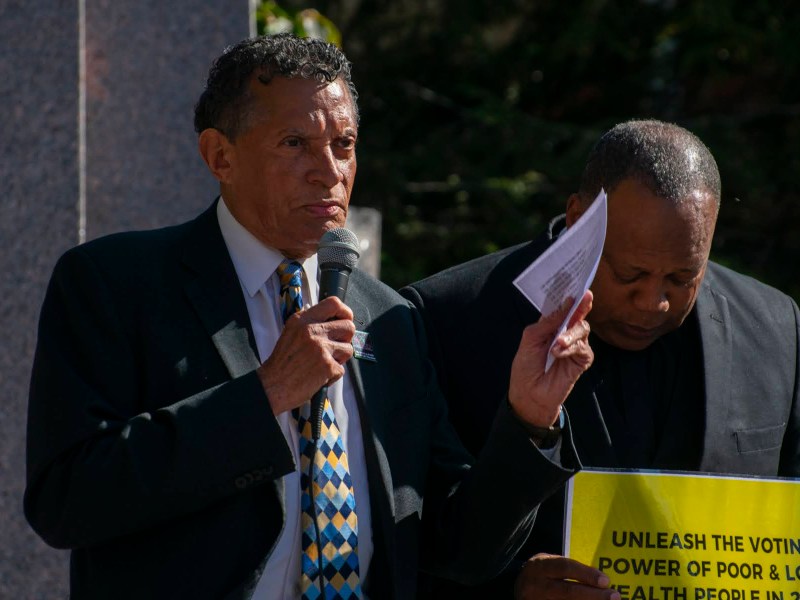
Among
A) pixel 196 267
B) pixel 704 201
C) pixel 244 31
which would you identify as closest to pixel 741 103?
pixel 244 31

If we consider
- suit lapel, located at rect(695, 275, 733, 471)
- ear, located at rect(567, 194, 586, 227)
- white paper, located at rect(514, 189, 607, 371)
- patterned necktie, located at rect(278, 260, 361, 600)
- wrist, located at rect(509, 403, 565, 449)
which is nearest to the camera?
white paper, located at rect(514, 189, 607, 371)

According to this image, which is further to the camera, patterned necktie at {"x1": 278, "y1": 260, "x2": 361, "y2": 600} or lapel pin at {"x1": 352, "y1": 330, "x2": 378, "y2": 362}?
lapel pin at {"x1": 352, "y1": 330, "x2": 378, "y2": 362}

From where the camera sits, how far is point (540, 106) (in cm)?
905

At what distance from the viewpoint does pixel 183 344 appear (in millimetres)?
3084

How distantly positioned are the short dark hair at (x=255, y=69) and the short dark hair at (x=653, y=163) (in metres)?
0.87

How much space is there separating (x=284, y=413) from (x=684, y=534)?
1.14m

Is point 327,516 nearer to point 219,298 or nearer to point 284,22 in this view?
point 219,298

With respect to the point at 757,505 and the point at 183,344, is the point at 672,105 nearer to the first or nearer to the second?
the point at 757,505

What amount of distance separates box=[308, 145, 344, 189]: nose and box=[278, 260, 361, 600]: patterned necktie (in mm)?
553

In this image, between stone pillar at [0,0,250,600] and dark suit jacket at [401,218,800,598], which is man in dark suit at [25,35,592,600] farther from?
stone pillar at [0,0,250,600]

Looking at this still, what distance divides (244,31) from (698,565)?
9.03 ft

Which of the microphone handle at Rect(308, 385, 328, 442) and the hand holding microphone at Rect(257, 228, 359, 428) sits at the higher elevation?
the hand holding microphone at Rect(257, 228, 359, 428)

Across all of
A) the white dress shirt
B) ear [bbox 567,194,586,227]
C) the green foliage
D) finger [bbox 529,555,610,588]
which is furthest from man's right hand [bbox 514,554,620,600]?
the green foliage

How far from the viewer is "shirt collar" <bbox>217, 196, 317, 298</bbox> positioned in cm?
327
